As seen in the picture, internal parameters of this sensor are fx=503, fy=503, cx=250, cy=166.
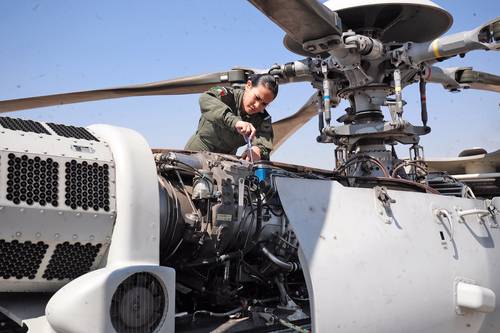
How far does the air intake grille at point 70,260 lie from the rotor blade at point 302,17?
1.65 m

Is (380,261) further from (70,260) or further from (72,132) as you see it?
(72,132)

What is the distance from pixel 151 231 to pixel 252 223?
88cm

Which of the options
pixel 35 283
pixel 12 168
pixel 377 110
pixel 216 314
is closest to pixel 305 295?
pixel 216 314

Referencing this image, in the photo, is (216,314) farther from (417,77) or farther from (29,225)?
(417,77)

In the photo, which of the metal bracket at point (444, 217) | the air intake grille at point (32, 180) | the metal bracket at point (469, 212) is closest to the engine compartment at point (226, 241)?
the air intake grille at point (32, 180)

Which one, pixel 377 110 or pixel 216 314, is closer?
pixel 216 314

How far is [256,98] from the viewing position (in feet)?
13.5

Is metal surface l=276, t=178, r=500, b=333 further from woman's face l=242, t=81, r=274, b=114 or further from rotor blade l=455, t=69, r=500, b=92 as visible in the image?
rotor blade l=455, t=69, r=500, b=92

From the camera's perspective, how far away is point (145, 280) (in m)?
2.47

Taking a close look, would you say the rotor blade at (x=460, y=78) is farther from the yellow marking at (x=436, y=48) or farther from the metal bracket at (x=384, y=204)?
the metal bracket at (x=384, y=204)

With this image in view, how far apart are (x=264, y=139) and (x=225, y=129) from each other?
0.41 metres

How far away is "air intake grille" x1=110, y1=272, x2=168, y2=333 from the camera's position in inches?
92.4

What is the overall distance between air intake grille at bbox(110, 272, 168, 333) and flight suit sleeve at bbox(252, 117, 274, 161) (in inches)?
79.4

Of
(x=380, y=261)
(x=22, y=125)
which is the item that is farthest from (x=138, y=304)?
(x=380, y=261)
